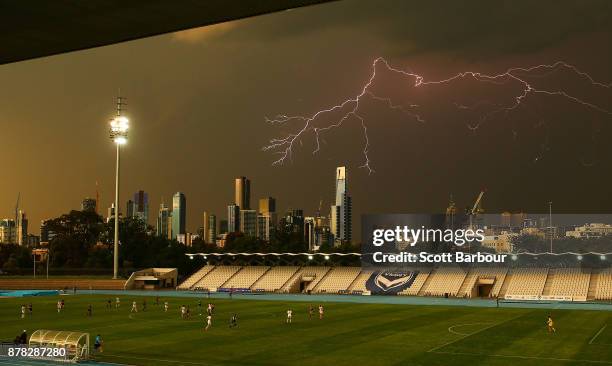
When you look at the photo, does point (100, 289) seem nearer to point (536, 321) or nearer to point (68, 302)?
point (68, 302)

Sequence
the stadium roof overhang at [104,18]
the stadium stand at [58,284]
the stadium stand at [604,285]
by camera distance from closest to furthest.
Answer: the stadium roof overhang at [104,18] → the stadium stand at [604,285] → the stadium stand at [58,284]

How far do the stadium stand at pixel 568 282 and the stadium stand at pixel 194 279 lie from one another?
58.3 metres

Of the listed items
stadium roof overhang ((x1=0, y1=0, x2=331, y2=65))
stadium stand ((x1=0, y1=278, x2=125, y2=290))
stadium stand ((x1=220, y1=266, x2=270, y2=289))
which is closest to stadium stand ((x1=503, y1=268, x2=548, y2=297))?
stadium stand ((x1=220, y1=266, x2=270, y2=289))

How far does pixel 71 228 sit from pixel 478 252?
309 feet

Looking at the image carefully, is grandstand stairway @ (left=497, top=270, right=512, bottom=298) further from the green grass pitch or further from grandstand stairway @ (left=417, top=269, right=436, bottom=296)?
the green grass pitch

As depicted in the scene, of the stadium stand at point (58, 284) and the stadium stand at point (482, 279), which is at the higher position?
the stadium stand at point (482, 279)

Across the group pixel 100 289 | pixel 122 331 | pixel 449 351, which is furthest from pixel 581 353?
pixel 100 289

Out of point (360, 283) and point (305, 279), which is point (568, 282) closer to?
point (360, 283)

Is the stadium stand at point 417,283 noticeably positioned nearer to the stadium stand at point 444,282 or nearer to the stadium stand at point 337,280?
the stadium stand at point 444,282

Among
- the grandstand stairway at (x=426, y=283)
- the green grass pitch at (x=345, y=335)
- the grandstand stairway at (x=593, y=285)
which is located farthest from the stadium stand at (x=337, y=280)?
the grandstand stairway at (x=593, y=285)

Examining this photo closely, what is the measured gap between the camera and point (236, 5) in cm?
971

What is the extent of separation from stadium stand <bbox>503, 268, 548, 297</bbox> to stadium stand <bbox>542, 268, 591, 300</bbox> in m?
0.81

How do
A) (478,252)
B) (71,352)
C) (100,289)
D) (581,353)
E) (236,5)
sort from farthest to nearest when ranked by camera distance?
(100,289)
(478,252)
(581,353)
(71,352)
(236,5)

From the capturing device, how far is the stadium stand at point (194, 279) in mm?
119188
